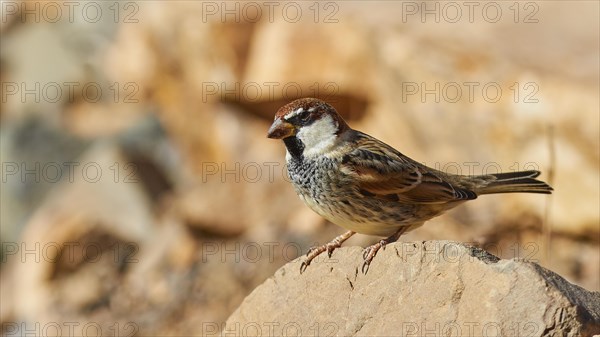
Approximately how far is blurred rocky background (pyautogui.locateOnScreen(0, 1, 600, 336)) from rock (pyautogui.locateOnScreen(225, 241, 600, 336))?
1.69 m

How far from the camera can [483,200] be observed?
9.42 metres

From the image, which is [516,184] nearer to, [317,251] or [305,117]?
[305,117]

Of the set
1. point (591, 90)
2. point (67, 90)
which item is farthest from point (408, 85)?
point (67, 90)

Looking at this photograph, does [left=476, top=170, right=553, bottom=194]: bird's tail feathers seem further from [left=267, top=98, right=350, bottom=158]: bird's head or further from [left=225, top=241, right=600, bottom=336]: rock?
[left=225, top=241, right=600, bottom=336]: rock

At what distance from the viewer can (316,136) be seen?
5.97 metres

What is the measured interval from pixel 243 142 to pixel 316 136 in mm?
5743

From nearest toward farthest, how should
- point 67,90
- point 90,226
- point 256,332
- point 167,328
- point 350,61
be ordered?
point 256,332 → point 167,328 → point 350,61 → point 90,226 → point 67,90

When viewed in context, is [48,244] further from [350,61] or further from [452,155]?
[452,155]

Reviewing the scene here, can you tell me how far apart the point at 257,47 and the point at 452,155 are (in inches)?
113

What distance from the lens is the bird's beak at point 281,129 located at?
5.84m

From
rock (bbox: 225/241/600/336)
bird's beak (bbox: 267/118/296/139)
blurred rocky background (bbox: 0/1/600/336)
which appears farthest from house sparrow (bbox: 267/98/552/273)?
blurred rocky background (bbox: 0/1/600/336)

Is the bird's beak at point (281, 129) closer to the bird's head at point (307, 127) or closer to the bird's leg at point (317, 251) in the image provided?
the bird's head at point (307, 127)

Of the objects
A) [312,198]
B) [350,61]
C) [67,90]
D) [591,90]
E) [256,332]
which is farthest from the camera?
[67,90]

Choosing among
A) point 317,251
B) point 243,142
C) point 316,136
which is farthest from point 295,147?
point 243,142
